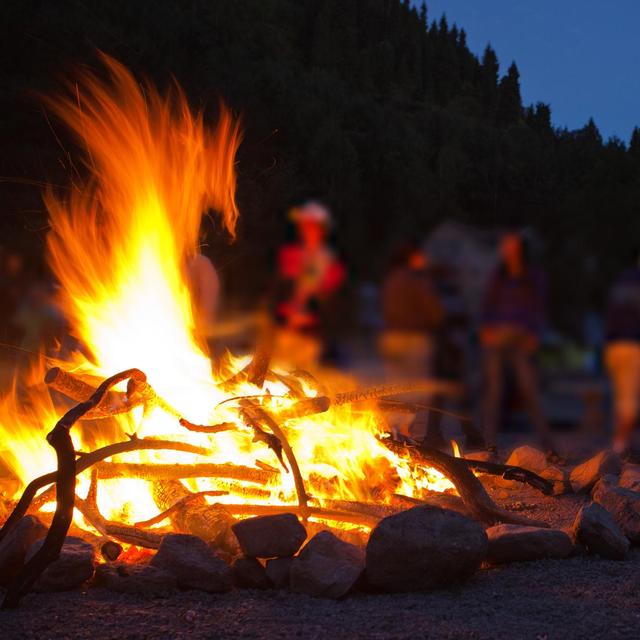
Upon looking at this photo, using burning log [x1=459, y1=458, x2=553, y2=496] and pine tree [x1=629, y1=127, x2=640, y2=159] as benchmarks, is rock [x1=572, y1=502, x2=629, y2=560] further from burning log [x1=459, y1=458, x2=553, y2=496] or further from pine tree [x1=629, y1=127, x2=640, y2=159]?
pine tree [x1=629, y1=127, x2=640, y2=159]

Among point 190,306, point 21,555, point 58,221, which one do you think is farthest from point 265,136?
point 21,555

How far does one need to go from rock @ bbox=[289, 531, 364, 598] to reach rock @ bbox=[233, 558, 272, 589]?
16cm

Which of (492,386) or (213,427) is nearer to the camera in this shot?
(492,386)

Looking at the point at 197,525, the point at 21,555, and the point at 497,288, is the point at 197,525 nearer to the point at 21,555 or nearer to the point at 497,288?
the point at 21,555

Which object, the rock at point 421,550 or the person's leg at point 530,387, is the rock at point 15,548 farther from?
the person's leg at point 530,387

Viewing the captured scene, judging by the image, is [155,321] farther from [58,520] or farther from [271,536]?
[271,536]

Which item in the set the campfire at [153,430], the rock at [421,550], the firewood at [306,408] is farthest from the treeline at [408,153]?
the rock at [421,550]

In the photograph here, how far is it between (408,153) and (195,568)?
3.40 m

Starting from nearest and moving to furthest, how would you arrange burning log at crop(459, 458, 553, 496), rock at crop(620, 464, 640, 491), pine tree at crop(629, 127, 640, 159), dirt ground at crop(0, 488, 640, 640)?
pine tree at crop(629, 127, 640, 159), dirt ground at crop(0, 488, 640, 640), burning log at crop(459, 458, 553, 496), rock at crop(620, 464, 640, 491)

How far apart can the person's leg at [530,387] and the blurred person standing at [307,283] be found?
0.14 m

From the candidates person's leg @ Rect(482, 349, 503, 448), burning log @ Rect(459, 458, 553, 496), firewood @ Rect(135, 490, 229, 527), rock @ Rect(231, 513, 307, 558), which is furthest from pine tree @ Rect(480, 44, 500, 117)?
burning log @ Rect(459, 458, 553, 496)

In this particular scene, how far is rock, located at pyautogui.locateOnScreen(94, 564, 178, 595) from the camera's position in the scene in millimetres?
3785

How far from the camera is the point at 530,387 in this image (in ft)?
1.88

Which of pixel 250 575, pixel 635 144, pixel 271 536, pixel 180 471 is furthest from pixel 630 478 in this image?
pixel 635 144
